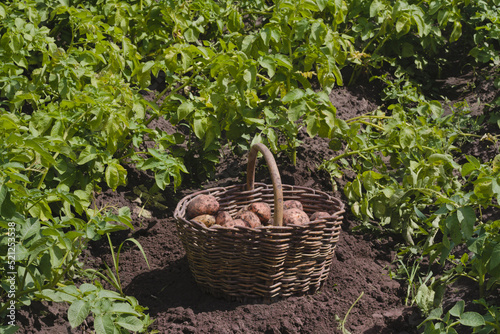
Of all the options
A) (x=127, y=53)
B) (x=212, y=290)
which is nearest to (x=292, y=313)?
(x=212, y=290)

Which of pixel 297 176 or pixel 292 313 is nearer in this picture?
pixel 292 313

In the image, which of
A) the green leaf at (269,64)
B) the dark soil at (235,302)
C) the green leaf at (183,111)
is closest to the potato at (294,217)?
the dark soil at (235,302)

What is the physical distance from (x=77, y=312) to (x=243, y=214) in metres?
1.00

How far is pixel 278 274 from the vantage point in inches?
101

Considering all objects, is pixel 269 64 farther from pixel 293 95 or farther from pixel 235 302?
pixel 235 302

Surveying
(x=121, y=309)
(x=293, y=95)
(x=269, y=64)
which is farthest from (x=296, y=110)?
(x=121, y=309)

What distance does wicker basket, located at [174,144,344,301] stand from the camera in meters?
2.48

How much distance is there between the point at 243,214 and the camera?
2.68 metres

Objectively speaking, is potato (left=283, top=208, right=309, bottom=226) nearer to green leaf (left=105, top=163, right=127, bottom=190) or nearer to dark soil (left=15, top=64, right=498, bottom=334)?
dark soil (left=15, top=64, right=498, bottom=334)

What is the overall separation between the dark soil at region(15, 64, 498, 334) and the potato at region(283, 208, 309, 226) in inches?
14.9

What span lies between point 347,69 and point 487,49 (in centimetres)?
108

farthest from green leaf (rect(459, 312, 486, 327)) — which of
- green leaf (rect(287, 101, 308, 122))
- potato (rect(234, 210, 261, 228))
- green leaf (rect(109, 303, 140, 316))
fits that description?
green leaf (rect(287, 101, 308, 122))

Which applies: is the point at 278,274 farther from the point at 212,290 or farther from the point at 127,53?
the point at 127,53

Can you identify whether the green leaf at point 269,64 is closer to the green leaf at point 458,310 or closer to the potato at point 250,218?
the potato at point 250,218
